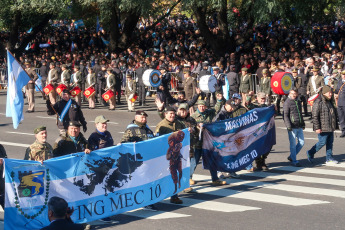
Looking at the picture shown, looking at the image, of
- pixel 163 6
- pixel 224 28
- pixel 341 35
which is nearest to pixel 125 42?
pixel 163 6

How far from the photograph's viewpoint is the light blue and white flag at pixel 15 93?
12.7m

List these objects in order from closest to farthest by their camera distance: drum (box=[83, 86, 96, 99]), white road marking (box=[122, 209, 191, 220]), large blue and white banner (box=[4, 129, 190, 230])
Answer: large blue and white banner (box=[4, 129, 190, 230])
white road marking (box=[122, 209, 191, 220])
drum (box=[83, 86, 96, 99])

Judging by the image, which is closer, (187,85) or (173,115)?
(173,115)

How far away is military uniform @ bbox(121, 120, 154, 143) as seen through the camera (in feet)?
38.3

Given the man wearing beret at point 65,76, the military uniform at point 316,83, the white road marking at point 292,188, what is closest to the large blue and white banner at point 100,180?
the white road marking at point 292,188

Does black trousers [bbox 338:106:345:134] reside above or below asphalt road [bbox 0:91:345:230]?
above

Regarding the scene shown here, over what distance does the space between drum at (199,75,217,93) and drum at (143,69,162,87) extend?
2.46 m

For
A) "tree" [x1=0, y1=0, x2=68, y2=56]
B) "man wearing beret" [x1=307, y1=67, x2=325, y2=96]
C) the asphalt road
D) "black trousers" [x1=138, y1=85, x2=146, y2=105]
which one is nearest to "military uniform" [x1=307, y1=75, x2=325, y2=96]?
"man wearing beret" [x1=307, y1=67, x2=325, y2=96]

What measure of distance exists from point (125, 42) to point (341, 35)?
1062cm

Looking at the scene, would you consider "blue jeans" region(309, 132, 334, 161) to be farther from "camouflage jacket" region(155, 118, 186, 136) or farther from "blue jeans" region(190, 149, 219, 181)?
"camouflage jacket" region(155, 118, 186, 136)

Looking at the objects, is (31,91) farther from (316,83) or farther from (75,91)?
(316,83)

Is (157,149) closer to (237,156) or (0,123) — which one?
(237,156)

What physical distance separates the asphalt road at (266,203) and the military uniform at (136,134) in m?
1.14

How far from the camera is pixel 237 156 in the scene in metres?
14.1
